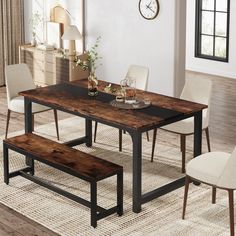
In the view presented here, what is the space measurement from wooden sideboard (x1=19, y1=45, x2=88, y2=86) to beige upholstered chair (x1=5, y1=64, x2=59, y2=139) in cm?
169

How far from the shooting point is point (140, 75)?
24.0ft

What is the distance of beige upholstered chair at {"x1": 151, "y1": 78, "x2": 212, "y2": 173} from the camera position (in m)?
6.30

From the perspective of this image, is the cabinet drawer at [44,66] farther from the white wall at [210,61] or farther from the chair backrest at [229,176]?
the chair backrest at [229,176]

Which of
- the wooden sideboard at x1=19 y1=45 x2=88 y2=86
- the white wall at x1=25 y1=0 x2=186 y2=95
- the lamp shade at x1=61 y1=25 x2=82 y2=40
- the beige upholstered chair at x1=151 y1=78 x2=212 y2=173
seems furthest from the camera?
the wooden sideboard at x1=19 y1=45 x2=88 y2=86

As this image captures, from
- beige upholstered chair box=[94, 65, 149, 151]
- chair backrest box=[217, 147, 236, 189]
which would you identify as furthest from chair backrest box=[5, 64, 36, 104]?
chair backrest box=[217, 147, 236, 189]

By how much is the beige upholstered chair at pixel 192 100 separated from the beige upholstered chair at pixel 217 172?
0.90 meters

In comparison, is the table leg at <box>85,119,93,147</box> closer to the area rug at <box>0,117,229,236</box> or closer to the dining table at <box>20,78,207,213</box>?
the area rug at <box>0,117,229,236</box>

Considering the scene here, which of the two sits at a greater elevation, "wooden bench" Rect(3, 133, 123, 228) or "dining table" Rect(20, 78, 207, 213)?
"dining table" Rect(20, 78, 207, 213)

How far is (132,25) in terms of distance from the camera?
856 centimetres

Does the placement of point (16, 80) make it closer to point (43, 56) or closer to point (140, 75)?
point (140, 75)

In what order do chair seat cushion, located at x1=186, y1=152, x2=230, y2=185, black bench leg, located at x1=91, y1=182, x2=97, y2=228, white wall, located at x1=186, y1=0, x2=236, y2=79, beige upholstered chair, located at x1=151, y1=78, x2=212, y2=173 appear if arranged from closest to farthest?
chair seat cushion, located at x1=186, y1=152, x2=230, y2=185 < black bench leg, located at x1=91, y1=182, x2=97, y2=228 < beige upholstered chair, located at x1=151, y1=78, x2=212, y2=173 < white wall, located at x1=186, y1=0, x2=236, y2=79

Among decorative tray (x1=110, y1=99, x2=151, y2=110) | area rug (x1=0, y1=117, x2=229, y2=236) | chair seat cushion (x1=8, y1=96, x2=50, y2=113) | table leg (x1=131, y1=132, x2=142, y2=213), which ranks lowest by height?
area rug (x1=0, y1=117, x2=229, y2=236)

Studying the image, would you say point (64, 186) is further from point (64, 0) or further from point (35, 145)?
point (64, 0)

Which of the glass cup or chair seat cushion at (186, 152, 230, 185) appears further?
the glass cup
